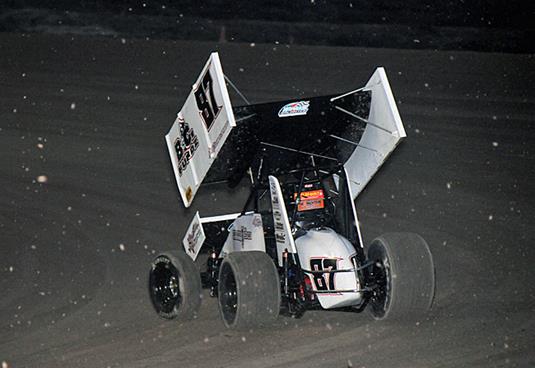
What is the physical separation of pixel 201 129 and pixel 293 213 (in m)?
0.99

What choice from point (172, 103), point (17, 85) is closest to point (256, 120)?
point (172, 103)

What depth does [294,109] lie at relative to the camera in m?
7.84

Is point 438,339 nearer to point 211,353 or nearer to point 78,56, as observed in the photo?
point 211,353

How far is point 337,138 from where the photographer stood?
27.0 ft

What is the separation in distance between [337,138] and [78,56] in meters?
7.60

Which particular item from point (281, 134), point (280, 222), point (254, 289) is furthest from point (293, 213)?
point (254, 289)

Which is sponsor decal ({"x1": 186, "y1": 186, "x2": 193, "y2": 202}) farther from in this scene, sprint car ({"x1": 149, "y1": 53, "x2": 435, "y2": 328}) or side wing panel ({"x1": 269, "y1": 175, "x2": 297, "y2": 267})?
side wing panel ({"x1": 269, "y1": 175, "x2": 297, "y2": 267})

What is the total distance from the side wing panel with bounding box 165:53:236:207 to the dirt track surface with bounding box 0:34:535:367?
1162 mm

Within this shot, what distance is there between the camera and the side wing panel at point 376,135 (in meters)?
7.77

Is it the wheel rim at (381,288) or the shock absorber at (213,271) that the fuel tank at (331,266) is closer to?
the wheel rim at (381,288)

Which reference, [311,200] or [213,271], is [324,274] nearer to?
[311,200]

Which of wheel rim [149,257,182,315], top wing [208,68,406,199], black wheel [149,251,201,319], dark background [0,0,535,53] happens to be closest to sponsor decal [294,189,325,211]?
top wing [208,68,406,199]

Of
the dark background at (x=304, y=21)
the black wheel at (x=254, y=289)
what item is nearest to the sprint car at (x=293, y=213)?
the black wheel at (x=254, y=289)

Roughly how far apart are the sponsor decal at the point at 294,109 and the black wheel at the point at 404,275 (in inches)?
43.0
